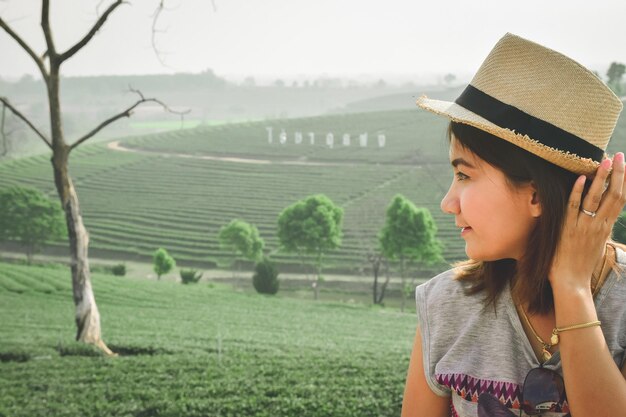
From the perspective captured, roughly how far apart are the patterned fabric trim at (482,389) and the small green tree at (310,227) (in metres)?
35.0

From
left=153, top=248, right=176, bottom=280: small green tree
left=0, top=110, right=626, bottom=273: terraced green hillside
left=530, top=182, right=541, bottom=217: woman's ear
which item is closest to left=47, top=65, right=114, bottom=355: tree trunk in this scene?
left=530, top=182, right=541, bottom=217: woman's ear

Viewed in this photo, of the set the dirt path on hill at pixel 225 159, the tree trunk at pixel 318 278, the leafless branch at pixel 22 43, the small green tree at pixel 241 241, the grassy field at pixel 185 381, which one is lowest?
the tree trunk at pixel 318 278

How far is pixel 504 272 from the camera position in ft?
4.52

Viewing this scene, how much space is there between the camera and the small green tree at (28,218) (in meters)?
33.8

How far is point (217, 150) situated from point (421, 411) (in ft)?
223

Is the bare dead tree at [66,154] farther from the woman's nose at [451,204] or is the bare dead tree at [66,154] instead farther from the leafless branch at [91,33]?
the woman's nose at [451,204]

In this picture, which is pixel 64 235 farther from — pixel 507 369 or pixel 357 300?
pixel 507 369

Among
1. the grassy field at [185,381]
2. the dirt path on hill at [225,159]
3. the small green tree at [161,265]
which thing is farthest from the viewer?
the dirt path on hill at [225,159]

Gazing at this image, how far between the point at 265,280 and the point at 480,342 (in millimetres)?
33524

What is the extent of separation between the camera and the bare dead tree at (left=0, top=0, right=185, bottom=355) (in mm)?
7883

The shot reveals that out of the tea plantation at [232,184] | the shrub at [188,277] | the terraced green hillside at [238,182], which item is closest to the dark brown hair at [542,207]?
the terraced green hillside at [238,182]

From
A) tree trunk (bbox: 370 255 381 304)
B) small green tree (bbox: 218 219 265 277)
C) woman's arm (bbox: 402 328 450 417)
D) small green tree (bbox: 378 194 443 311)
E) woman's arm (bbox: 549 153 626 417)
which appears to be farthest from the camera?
small green tree (bbox: 218 219 265 277)

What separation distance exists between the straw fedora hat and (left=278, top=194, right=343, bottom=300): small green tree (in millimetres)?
35085

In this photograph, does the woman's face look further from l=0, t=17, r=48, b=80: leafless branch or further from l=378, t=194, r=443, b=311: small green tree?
l=378, t=194, r=443, b=311: small green tree
